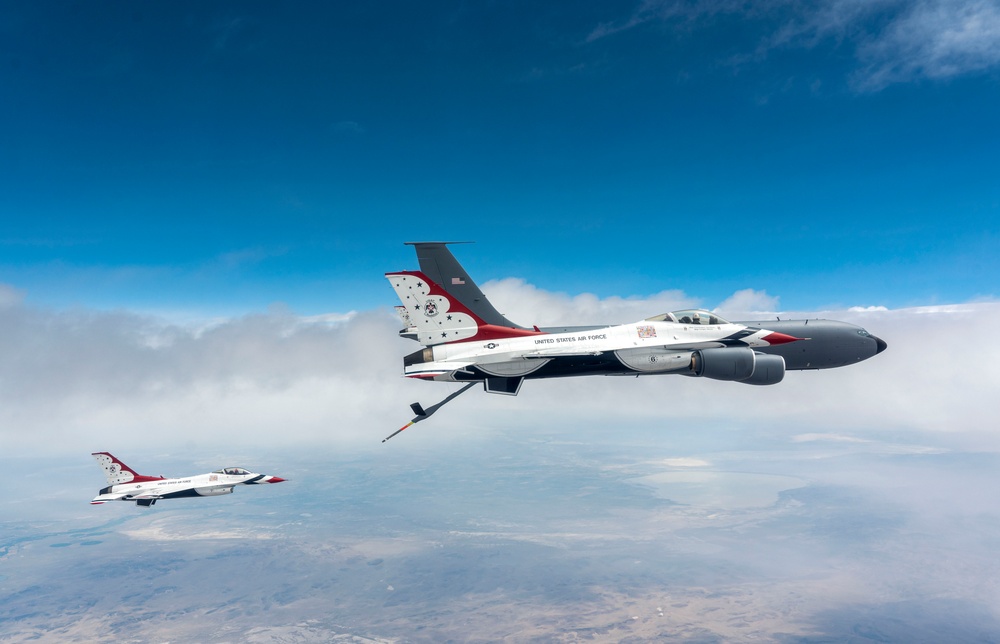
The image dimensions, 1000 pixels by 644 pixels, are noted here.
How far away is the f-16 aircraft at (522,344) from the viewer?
2434 centimetres

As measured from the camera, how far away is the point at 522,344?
24.6 metres

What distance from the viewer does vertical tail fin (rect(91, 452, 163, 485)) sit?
44812 millimetres

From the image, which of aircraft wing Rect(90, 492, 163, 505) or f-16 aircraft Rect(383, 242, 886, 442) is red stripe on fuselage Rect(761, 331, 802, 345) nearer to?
f-16 aircraft Rect(383, 242, 886, 442)

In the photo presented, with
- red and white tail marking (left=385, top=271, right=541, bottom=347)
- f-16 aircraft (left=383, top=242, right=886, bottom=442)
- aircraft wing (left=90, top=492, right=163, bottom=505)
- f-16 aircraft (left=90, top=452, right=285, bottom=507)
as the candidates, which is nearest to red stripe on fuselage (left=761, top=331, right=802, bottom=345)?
f-16 aircraft (left=383, top=242, right=886, bottom=442)

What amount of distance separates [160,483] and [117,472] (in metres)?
4.49

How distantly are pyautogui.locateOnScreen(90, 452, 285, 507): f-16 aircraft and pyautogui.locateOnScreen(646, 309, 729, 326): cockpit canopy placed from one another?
35.5 m

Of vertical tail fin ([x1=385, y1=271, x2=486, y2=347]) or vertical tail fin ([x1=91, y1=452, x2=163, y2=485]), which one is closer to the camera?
vertical tail fin ([x1=385, y1=271, x2=486, y2=347])

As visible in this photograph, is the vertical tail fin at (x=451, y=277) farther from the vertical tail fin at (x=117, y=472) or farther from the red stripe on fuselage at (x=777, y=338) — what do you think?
the vertical tail fin at (x=117, y=472)

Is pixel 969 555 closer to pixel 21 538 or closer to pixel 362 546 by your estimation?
pixel 362 546

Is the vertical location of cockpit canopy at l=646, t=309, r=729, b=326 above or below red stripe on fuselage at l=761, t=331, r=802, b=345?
above

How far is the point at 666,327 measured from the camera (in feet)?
84.6

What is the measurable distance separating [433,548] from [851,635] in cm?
11107

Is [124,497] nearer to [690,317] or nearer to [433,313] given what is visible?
[433,313]

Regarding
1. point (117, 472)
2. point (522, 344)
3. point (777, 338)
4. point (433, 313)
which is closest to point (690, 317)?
point (777, 338)
